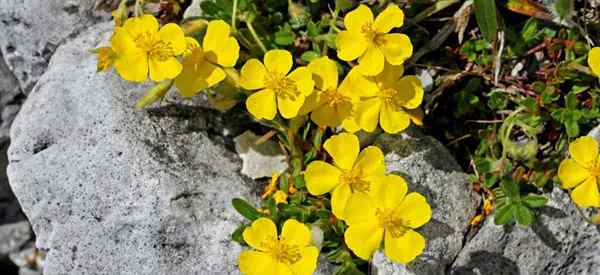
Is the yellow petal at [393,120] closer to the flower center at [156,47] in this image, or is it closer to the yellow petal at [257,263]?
the yellow petal at [257,263]

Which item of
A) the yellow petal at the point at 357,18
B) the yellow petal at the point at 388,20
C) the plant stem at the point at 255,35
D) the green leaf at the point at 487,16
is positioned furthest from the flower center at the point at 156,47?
the green leaf at the point at 487,16

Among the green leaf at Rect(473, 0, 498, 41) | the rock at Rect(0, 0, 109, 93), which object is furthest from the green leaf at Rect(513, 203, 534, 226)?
the rock at Rect(0, 0, 109, 93)

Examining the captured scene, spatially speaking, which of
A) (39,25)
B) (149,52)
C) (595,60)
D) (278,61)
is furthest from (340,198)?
(39,25)

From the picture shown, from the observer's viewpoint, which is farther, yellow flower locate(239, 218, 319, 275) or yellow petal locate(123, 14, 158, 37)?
yellow petal locate(123, 14, 158, 37)

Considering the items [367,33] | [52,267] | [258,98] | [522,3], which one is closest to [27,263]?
[52,267]

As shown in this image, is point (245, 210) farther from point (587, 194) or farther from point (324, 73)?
point (587, 194)

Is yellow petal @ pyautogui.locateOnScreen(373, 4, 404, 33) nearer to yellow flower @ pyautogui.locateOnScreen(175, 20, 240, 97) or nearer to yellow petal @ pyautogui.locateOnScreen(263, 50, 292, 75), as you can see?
yellow petal @ pyautogui.locateOnScreen(263, 50, 292, 75)

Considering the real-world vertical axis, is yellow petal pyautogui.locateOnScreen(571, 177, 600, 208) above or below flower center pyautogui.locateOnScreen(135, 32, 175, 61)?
below

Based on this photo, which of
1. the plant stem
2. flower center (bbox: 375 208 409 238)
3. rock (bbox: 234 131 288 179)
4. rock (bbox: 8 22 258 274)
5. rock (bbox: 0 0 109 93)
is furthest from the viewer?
rock (bbox: 0 0 109 93)

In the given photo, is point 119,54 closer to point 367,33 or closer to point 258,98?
point 258,98
